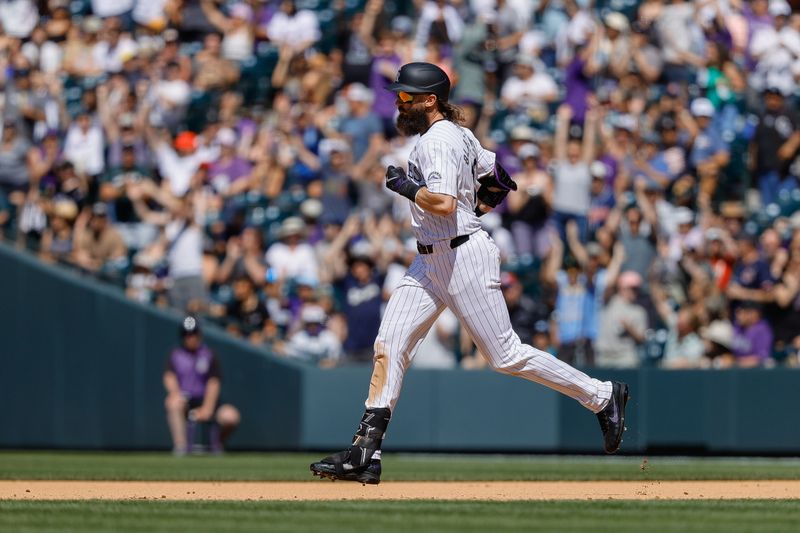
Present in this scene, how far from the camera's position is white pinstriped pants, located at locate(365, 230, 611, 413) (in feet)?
26.1

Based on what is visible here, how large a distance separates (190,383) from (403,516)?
7980mm

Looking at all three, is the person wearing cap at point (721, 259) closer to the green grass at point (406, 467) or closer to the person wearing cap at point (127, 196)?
the green grass at point (406, 467)

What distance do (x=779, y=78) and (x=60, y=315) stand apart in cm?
762

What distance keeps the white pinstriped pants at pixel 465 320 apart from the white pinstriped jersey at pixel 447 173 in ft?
0.27

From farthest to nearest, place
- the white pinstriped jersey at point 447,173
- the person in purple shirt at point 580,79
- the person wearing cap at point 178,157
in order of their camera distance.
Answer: the person wearing cap at point 178,157 → the person in purple shirt at point 580,79 → the white pinstriped jersey at point 447,173

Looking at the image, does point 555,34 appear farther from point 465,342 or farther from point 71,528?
point 71,528

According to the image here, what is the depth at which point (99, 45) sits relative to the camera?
18.0 m

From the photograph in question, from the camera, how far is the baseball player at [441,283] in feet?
26.1

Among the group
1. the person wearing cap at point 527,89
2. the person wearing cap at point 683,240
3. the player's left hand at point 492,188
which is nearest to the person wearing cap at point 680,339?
the person wearing cap at point 683,240

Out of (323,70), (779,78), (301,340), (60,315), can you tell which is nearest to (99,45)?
(323,70)

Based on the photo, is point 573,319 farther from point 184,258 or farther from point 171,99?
point 171,99

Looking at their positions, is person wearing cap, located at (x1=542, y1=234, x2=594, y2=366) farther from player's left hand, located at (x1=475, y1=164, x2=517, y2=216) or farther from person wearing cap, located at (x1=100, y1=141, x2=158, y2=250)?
player's left hand, located at (x1=475, y1=164, x2=517, y2=216)

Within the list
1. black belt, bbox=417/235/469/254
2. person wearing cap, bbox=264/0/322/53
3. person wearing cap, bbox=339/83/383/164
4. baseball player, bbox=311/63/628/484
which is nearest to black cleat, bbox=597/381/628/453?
baseball player, bbox=311/63/628/484

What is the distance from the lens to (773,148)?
51.0ft
